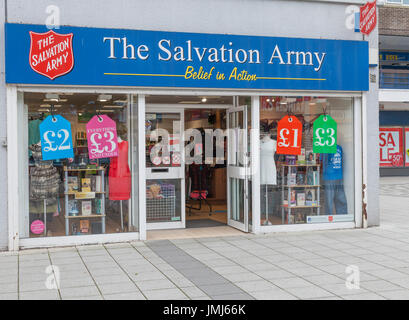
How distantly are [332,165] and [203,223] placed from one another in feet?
8.87

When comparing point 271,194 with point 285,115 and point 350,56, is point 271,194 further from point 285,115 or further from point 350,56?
point 350,56

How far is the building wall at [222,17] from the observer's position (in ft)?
26.1

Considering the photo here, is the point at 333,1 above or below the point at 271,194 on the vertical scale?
above

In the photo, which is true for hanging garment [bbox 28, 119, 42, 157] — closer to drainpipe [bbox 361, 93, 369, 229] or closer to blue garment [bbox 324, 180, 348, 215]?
blue garment [bbox 324, 180, 348, 215]

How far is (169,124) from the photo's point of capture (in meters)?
10.0

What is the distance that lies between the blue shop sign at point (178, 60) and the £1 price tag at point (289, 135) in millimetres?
668

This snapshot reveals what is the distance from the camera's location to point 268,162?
9.33 meters

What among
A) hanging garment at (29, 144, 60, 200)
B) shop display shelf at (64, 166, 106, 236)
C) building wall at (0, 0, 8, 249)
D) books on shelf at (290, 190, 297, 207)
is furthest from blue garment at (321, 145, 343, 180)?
building wall at (0, 0, 8, 249)

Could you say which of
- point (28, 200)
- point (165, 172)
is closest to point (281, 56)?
point (165, 172)

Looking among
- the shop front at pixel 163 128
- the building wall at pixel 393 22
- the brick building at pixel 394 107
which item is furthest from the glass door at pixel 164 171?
the building wall at pixel 393 22

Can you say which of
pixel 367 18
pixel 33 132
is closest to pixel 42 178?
pixel 33 132

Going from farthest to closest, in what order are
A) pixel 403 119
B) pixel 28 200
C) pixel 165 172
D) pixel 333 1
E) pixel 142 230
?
pixel 403 119
pixel 165 172
pixel 333 1
pixel 142 230
pixel 28 200

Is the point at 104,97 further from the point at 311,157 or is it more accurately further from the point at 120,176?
the point at 311,157

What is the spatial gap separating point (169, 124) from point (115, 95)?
1.82 m
